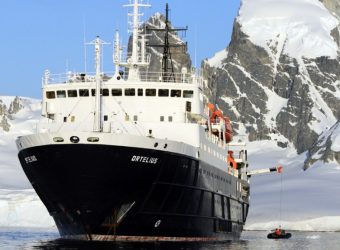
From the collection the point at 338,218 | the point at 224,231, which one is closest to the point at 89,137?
the point at 224,231

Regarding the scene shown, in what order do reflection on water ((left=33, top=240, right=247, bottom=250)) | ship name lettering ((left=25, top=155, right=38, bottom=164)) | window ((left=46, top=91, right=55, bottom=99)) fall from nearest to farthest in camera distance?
1. reflection on water ((left=33, top=240, right=247, bottom=250))
2. ship name lettering ((left=25, top=155, right=38, bottom=164))
3. window ((left=46, top=91, right=55, bottom=99))

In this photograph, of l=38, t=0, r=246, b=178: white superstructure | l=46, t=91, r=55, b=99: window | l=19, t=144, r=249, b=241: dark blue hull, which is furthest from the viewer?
l=46, t=91, r=55, b=99: window

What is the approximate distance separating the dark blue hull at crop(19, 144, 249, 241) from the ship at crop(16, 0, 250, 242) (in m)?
0.06

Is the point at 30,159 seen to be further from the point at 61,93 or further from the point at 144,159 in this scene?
the point at 61,93

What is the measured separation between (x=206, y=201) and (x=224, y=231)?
8.44m

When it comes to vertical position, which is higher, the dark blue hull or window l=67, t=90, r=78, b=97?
window l=67, t=90, r=78, b=97

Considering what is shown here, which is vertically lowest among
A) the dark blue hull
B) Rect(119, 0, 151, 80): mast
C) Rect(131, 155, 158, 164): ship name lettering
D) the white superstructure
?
the dark blue hull

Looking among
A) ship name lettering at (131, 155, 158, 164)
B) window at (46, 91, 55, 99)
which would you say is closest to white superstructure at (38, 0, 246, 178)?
window at (46, 91, 55, 99)

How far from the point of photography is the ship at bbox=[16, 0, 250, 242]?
5819cm

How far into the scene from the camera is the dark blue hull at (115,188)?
57.9 meters

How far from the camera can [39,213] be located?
446 feet

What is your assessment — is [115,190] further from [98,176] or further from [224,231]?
[224,231]

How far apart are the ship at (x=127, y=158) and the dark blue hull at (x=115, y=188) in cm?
6

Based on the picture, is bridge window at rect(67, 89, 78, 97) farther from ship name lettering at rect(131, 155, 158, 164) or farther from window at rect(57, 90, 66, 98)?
ship name lettering at rect(131, 155, 158, 164)
